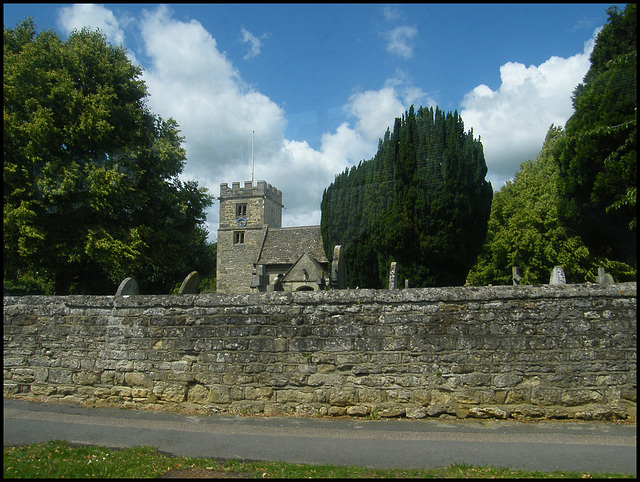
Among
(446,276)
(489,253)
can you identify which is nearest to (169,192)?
(446,276)

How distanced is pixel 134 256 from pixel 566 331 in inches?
593

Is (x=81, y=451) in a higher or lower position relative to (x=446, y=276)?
lower

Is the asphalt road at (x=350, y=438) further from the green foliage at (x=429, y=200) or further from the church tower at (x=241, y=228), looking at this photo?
the church tower at (x=241, y=228)

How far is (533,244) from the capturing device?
2581 centimetres

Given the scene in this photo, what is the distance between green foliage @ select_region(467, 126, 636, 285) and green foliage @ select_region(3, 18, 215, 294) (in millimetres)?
18575

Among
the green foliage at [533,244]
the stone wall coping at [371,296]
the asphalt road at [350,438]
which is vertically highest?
the green foliage at [533,244]

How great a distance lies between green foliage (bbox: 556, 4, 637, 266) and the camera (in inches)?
505

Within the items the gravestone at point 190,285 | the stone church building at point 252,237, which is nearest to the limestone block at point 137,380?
the gravestone at point 190,285

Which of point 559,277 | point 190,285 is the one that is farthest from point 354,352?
point 559,277

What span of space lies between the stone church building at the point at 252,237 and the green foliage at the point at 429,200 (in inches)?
625

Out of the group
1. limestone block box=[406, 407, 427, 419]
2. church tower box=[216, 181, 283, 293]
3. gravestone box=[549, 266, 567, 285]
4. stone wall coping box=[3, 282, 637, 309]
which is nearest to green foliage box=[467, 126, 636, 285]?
gravestone box=[549, 266, 567, 285]

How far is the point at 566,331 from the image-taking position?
6.20 metres

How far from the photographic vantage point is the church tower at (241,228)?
47969 mm

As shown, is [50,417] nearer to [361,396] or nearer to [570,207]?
[361,396]
